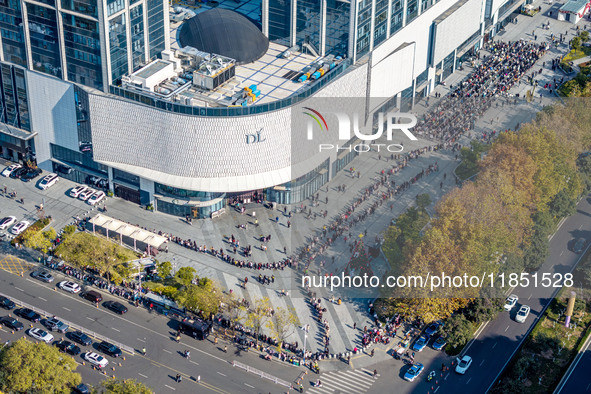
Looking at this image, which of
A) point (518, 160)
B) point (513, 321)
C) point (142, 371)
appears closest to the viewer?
point (142, 371)

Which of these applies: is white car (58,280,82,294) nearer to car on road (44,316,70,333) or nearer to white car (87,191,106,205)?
car on road (44,316,70,333)

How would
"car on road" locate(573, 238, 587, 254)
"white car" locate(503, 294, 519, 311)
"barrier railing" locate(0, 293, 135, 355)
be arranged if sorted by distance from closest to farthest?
"barrier railing" locate(0, 293, 135, 355) → "white car" locate(503, 294, 519, 311) → "car on road" locate(573, 238, 587, 254)

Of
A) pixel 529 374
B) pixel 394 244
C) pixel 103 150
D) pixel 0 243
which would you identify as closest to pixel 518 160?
pixel 394 244

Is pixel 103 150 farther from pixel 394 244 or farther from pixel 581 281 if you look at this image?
pixel 581 281

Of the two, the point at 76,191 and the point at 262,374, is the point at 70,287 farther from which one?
the point at 262,374

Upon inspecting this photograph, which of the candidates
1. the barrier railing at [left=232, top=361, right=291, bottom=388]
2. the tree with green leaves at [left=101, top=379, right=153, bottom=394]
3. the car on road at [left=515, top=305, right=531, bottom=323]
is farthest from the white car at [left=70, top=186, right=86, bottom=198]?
the car on road at [left=515, top=305, right=531, bottom=323]
